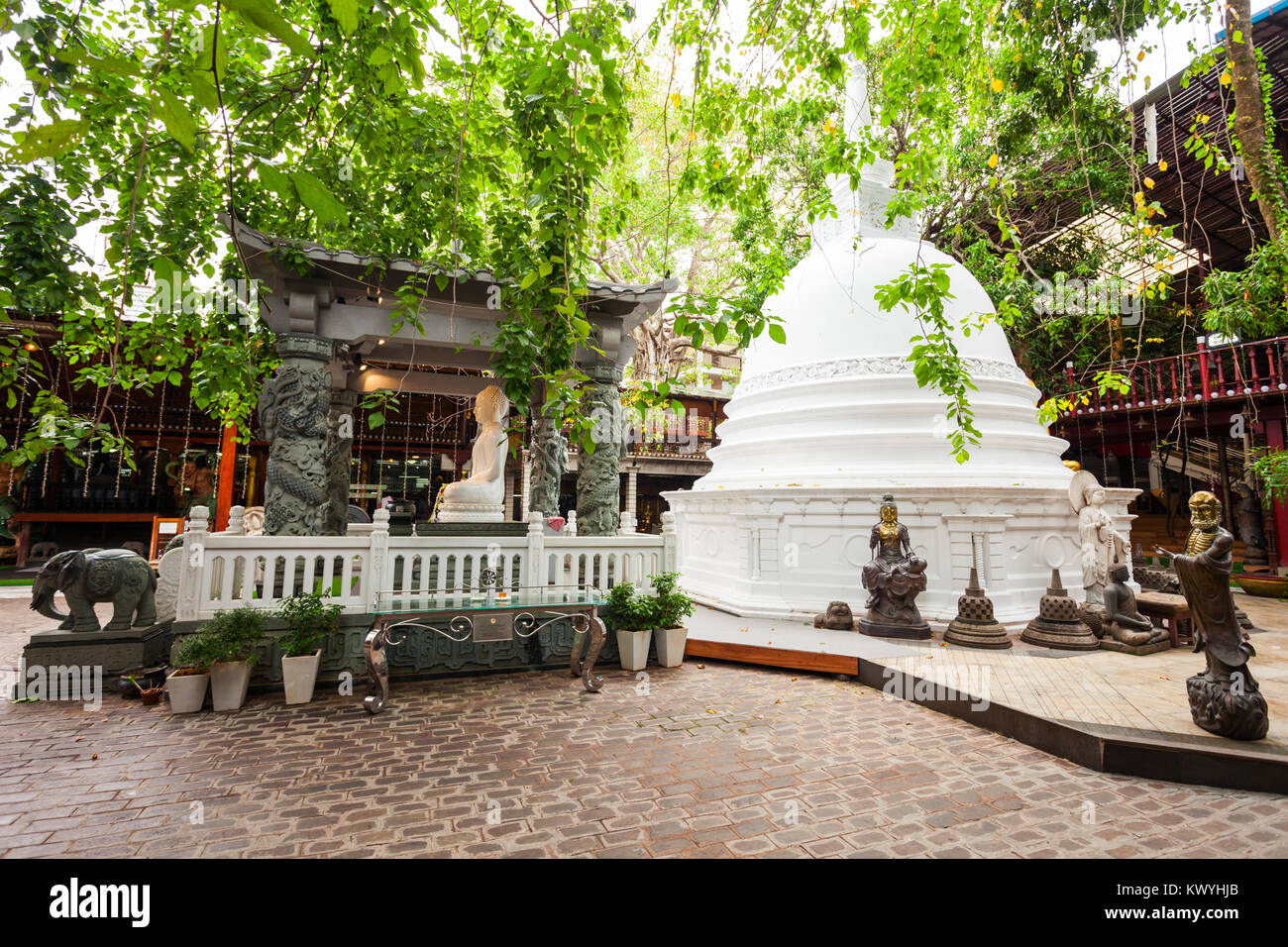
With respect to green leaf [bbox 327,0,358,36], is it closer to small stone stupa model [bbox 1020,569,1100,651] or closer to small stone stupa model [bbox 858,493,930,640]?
small stone stupa model [bbox 858,493,930,640]

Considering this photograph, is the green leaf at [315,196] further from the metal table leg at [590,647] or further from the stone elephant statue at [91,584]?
the stone elephant statue at [91,584]

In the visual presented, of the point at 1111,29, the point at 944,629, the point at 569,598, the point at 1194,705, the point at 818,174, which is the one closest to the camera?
the point at 1111,29

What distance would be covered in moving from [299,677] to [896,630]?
252 inches

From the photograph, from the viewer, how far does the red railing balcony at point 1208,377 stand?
11398 millimetres

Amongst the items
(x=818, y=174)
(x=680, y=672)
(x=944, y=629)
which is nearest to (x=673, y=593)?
(x=680, y=672)

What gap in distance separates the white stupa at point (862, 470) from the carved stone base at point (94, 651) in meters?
6.94

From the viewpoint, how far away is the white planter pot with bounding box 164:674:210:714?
15.2 ft

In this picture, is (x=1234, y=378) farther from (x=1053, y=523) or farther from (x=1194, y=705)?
(x=1194, y=705)

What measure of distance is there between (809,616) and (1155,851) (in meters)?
5.43

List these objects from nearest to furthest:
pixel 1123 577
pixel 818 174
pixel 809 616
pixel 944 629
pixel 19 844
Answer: pixel 19 844 → pixel 1123 577 → pixel 944 629 → pixel 809 616 → pixel 818 174

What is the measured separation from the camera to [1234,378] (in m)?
12.5

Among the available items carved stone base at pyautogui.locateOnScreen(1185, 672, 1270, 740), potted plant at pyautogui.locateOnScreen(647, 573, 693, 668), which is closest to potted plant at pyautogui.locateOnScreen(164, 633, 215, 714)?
potted plant at pyautogui.locateOnScreen(647, 573, 693, 668)

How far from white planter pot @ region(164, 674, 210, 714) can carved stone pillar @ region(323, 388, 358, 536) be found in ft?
9.23

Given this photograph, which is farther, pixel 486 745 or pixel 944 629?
pixel 944 629
